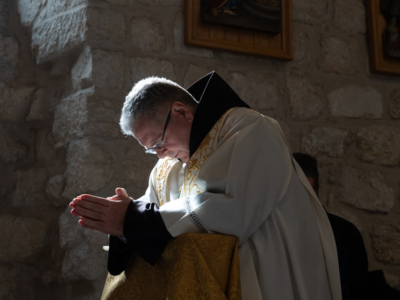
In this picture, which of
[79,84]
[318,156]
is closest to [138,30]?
[79,84]

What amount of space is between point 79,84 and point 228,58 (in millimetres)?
1130

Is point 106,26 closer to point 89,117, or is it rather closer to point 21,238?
point 89,117

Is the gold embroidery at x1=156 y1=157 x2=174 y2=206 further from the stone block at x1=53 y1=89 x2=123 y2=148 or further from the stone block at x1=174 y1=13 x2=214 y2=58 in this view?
the stone block at x1=174 y1=13 x2=214 y2=58

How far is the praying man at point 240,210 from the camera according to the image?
179cm

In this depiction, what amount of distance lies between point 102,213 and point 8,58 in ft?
6.82

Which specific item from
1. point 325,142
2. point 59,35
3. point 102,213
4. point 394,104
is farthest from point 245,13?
point 102,213

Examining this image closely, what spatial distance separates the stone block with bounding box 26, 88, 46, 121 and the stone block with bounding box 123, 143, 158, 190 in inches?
29.9

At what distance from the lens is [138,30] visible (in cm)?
323

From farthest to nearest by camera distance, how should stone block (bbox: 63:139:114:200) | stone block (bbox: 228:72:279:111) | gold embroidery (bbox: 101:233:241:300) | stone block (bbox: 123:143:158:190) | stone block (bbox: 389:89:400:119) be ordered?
stone block (bbox: 389:89:400:119) < stone block (bbox: 228:72:279:111) < stone block (bbox: 123:143:158:190) < stone block (bbox: 63:139:114:200) < gold embroidery (bbox: 101:233:241:300)

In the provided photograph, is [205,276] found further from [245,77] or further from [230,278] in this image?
[245,77]

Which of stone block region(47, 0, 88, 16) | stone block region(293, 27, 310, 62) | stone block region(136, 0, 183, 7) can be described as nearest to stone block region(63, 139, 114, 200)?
stone block region(47, 0, 88, 16)

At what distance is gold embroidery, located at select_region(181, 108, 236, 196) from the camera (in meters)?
2.05

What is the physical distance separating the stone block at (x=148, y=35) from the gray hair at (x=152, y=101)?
1.04 meters

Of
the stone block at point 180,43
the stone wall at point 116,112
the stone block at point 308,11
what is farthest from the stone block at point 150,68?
the stone block at point 308,11
